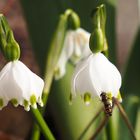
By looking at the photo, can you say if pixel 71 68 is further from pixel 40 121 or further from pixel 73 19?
pixel 40 121

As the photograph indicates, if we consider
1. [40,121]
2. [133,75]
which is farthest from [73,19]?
[133,75]

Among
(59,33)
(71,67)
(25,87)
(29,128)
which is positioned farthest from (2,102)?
(29,128)

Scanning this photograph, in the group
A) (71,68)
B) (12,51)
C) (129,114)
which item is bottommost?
(129,114)

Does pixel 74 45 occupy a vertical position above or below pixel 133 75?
above

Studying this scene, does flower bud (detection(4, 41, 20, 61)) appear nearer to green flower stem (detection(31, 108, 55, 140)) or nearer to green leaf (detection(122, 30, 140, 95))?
green flower stem (detection(31, 108, 55, 140))

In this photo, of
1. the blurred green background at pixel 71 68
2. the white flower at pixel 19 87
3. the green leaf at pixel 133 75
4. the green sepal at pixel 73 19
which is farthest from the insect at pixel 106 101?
the green leaf at pixel 133 75

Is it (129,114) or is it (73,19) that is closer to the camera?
(73,19)
